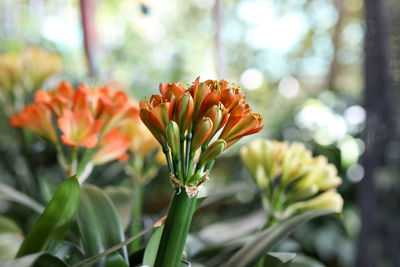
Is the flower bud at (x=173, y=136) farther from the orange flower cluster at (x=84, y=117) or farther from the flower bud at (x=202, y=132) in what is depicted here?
the orange flower cluster at (x=84, y=117)

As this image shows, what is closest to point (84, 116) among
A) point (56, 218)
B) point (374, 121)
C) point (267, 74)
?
point (56, 218)

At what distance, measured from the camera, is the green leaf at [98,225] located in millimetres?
289

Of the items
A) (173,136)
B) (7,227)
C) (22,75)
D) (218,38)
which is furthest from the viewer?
(218,38)

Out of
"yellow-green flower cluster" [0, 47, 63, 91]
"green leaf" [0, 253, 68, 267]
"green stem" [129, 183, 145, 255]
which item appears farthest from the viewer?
"yellow-green flower cluster" [0, 47, 63, 91]

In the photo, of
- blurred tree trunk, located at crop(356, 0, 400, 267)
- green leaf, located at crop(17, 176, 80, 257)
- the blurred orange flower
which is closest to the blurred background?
blurred tree trunk, located at crop(356, 0, 400, 267)

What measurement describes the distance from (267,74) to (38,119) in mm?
1783

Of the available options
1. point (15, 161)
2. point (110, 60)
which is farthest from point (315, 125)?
point (15, 161)

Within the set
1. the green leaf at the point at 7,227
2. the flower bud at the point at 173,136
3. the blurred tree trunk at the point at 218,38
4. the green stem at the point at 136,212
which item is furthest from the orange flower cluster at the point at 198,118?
the blurred tree trunk at the point at 218,38

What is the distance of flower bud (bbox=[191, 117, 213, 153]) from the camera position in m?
0.23

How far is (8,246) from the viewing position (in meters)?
0.36

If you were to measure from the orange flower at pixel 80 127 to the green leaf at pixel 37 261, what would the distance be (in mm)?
113

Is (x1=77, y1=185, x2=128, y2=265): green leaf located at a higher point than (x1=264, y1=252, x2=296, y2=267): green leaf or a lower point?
higher

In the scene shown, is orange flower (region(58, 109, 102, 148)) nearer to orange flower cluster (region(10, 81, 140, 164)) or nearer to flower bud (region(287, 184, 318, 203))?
orange flower cluster (region(10, 81, 140, 164))

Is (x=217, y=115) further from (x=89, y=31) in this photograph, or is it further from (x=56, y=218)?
(x=89, y=31)
